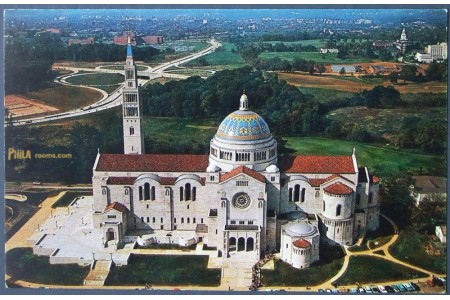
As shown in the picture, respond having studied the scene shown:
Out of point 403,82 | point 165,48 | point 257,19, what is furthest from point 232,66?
point 403,82

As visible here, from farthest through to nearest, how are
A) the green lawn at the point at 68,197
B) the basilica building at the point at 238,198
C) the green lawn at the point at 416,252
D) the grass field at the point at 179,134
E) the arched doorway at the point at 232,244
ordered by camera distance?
the grass field at the point at 179,134 → the green lawn at the point at 68,197 → the arched doorway at the point at 232,244 → the basilica building at the point at 238,198 → the green lawn at the point at 416,252

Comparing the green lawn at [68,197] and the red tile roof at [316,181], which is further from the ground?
the red tile roof at [316,181]

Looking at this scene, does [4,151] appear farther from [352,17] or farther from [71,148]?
[352,17]

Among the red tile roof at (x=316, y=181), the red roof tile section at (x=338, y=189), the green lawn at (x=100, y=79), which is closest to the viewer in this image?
the red roof tile section at (x=338, y=189)

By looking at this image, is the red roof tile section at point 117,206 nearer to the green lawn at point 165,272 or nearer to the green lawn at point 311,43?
the green lawn at point 165,272

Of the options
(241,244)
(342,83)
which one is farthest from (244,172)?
(342,83)

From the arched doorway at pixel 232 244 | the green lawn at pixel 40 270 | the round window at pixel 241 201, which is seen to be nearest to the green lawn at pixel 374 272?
the arched doorway at pixel 232 244

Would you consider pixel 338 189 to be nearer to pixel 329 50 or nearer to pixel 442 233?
pixel 442 233
